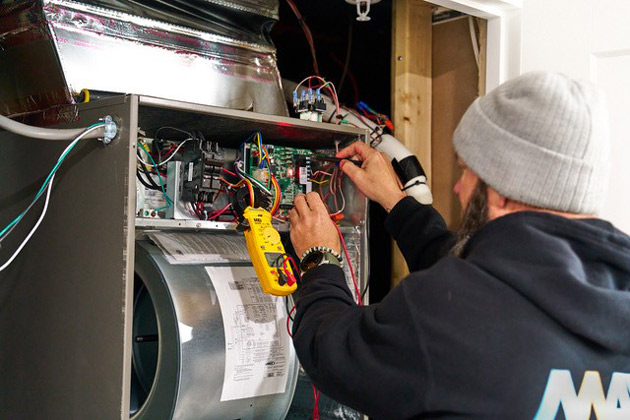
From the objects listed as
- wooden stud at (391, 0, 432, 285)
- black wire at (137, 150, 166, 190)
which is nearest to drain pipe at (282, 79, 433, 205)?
wooden stud at (391, 0, 432, 285)

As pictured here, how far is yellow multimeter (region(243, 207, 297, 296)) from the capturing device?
1.62 metres

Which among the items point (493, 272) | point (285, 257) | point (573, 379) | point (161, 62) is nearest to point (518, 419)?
point (573, 379)

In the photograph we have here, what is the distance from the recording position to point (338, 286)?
1.45 metres

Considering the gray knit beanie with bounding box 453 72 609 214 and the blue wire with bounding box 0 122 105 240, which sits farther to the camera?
the blue wire with bounding box 0 122 105 240

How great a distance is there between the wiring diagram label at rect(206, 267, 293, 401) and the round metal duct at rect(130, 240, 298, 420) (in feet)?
0.05

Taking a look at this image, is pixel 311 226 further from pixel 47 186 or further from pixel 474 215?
pixel 47 186

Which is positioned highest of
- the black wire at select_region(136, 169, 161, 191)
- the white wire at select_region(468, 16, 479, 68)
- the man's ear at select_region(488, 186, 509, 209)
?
the white wire at select_region(468, 16, 479, 68)

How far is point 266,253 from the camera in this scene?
164cm

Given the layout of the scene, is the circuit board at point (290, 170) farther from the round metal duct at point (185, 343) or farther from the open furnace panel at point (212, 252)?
the round metal duct at point (185, 343)

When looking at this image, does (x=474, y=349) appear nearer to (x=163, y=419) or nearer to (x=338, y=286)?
(x=338, y=286)

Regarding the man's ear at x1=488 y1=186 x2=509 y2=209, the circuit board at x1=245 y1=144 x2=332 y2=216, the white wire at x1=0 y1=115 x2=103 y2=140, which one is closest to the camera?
the man's ear at x1=488 y1=186 x2=509 y2=209

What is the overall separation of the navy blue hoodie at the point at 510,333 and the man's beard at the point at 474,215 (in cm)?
7

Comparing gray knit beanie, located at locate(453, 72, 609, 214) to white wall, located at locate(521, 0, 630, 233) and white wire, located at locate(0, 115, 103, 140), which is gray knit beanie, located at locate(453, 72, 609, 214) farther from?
white wire, located at locate(0, 115, 103, 140)

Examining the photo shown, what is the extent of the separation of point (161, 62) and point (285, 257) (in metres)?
0.59
